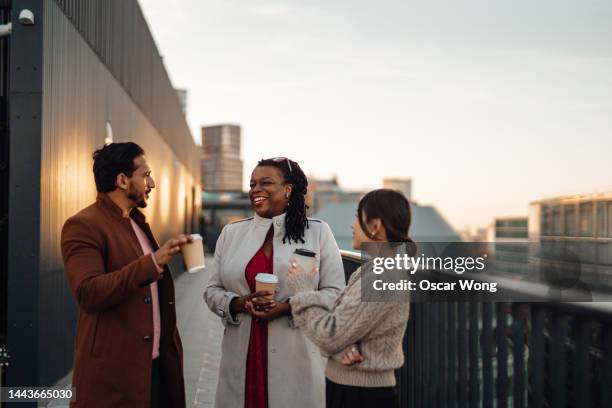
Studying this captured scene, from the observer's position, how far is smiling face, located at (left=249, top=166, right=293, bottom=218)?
3.06m

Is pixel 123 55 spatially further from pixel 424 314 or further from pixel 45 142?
pixel 424 314

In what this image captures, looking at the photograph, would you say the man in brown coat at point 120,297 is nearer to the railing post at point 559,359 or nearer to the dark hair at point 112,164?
the dark hair at point 112,164

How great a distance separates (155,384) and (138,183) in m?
0.83

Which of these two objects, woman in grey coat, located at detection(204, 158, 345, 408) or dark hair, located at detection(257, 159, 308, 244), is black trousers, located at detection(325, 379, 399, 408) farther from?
dark hair, located at detection(257, 159, 308, 244)

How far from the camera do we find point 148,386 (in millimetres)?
2635

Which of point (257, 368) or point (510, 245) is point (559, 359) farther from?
point (257, 368)

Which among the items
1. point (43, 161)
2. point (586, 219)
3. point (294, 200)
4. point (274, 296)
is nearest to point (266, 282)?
point (274, 296)

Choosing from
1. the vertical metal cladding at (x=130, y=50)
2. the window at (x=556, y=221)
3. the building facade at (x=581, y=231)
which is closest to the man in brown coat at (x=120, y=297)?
the vertical metal cladding at (x=130, y=50)

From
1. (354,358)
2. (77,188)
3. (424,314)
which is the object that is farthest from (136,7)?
(354,358)

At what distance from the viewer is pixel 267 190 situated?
3059 millimetres

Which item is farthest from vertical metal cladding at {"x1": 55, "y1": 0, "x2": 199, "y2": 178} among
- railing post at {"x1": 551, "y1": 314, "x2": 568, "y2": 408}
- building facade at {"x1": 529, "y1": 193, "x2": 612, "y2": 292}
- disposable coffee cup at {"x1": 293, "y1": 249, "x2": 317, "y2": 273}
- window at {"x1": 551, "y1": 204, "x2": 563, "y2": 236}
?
window at {"x1": 551, "y1": 204, "x2": 563, "y2": 236}

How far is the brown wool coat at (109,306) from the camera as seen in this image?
7.91ft

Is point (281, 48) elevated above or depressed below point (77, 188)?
above

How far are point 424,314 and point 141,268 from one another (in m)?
1.65
